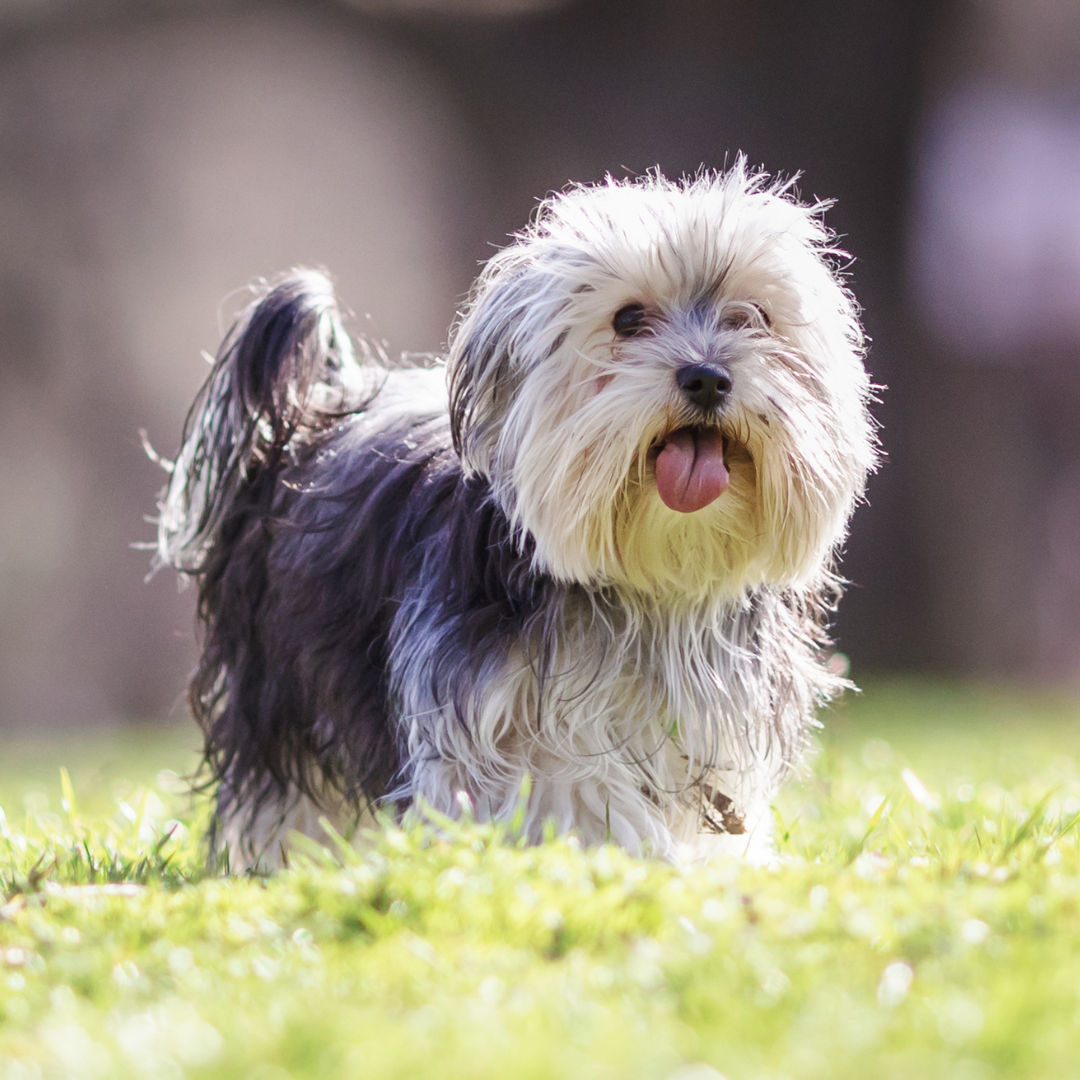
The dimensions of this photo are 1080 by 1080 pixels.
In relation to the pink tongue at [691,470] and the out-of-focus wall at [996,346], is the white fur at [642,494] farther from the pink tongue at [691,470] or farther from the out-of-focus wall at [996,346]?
the out-of-focus wall at [996,346]

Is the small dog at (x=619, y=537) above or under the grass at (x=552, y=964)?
above

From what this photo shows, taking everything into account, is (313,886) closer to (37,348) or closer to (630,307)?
(630,307)

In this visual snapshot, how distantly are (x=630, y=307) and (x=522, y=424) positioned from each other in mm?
370

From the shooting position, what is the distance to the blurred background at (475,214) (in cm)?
1184

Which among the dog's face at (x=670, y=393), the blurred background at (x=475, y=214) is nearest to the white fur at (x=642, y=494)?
the dog's face at (x=670, y=393)

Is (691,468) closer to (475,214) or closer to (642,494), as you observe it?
(642,494)

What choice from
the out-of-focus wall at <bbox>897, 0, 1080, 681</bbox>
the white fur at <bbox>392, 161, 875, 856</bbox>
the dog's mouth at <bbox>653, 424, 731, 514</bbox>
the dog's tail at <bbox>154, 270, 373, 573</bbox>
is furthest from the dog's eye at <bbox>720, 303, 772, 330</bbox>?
the out-of-focus wall at <bbox>897, 0, 1080, 681</bbox>

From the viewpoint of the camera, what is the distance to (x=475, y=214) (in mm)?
12805

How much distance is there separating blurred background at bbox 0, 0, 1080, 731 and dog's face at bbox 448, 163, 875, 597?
866 centimetres

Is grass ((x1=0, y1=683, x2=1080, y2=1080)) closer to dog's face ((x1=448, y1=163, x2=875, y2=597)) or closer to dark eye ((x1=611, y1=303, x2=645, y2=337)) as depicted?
dog's face ((x1=448, y1=163, x2=875, y2=597))

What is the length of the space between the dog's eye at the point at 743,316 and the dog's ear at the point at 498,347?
0.38 m

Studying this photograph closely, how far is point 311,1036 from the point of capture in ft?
6.48

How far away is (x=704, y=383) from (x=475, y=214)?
33.1 feet

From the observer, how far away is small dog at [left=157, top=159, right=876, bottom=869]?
3.18 m
